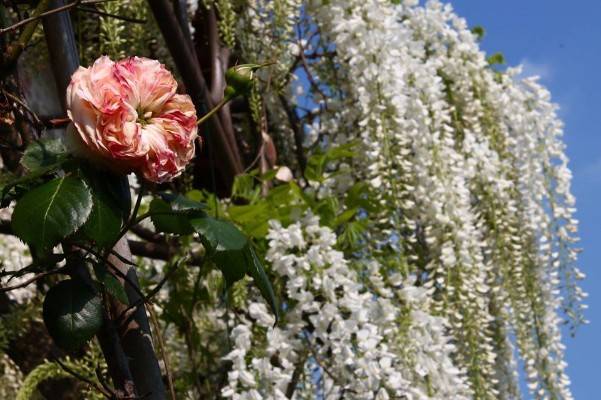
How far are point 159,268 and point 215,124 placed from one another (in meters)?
0.80

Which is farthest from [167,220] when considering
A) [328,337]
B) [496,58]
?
[496,58]

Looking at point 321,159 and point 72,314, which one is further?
point 321,159

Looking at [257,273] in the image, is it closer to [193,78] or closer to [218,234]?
[218,234]

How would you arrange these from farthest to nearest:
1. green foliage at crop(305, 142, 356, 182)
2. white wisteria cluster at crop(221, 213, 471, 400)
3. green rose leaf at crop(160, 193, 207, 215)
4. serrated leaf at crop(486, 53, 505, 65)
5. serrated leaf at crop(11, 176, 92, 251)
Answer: serrated leaf at crop(486, 53, 505, 65)
green foliage at crop(305, 142, 356, 182)
white wisteria cluster at crop(221, 213, 471, 400)
green rose leaf at crop(160, 193, 207, 215)
serrated leaf at crop(11, 176, 92, 251)

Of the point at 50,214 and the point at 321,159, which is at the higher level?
the point at 321,159

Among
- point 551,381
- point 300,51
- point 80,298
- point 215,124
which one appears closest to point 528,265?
point 551,381

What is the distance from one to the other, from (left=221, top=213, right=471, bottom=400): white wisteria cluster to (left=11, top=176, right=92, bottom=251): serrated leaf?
120 cm

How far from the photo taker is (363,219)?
2086mm

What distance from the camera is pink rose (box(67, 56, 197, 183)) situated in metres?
0.68

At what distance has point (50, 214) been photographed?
656 mm

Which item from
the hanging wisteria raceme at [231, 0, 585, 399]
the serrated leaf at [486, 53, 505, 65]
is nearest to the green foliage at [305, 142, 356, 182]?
the hanging wisteria raceme at [231, 0, 585, 399]

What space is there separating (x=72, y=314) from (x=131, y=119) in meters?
0.15

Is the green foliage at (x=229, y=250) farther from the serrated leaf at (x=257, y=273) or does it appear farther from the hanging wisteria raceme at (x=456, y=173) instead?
the hanging wisteria raceme at (x=456, y=173)

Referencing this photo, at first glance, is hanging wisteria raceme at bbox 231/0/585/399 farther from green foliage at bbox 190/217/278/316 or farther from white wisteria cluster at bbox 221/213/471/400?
green foliage at bbox 190/217/278/316
